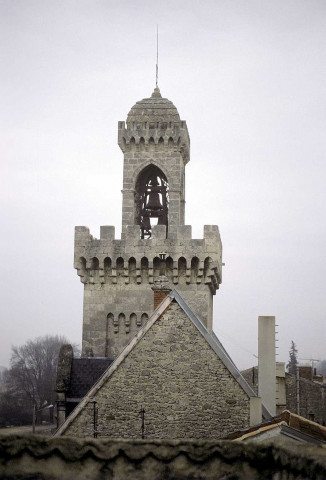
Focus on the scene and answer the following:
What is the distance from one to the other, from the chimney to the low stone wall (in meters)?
13.1

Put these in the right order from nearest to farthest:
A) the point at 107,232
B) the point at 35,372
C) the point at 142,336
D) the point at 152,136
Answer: the point at 142,336 < the point at 107,232 < the point at 152,136 < the point at 35,372

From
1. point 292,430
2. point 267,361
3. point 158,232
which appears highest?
point 158,232

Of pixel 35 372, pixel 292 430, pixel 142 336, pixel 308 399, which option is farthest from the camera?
pixel 35 372

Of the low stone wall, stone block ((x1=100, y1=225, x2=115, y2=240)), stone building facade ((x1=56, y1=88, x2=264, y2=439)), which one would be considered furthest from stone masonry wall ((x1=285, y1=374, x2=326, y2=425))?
the low stone wall

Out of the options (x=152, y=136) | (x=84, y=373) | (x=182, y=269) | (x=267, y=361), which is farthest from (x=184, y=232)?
(x=267, y=361)

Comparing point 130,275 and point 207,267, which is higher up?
point 207,267

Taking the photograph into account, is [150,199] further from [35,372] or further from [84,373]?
[35,372]

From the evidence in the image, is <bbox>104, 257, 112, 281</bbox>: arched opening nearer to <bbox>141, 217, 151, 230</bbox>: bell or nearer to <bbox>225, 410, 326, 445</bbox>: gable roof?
<bbox>141, 217, 151, 230</bbox>: bell

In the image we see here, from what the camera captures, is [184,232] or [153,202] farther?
[153,202]

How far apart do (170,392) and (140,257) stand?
42.9ft

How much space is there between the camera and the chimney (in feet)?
62.3

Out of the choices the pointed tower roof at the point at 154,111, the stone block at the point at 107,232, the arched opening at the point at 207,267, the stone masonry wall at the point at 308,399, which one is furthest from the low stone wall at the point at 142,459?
the stone masonry wall at the point at 308,399

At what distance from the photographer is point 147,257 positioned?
27.8 m

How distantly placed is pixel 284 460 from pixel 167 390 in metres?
9.23
